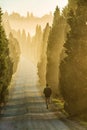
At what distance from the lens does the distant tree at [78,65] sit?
3934cm

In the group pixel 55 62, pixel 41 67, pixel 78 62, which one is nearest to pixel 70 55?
pixel 78 62

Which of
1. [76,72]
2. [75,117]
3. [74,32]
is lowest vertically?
[75,117]

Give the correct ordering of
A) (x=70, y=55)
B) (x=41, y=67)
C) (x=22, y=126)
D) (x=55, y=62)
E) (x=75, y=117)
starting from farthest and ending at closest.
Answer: (x=41, y=67)
(x=55, y=62)
(x=70, y=55)
(x=75, y=117)
(x=22, y=126)

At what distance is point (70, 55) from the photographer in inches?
1650

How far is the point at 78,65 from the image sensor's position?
40188 millimetres

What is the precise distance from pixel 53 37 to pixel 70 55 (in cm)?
3581

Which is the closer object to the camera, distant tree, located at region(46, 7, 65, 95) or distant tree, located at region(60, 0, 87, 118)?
distant tree, located at region(60, 0, 87, 118)

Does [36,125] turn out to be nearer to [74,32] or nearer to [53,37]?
[74,32]

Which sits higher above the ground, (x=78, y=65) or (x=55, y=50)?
(x=55, y=50)

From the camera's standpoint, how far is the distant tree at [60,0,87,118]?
129 feet

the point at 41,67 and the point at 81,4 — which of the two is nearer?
the point at 81,4

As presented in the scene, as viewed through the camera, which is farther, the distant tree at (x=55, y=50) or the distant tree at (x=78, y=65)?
the distant tree at (x=55, y=50)

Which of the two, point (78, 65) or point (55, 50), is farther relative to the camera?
point (55, 50)

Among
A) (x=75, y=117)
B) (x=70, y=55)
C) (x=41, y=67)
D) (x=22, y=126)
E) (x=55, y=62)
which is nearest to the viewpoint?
(x=22, y=126)
